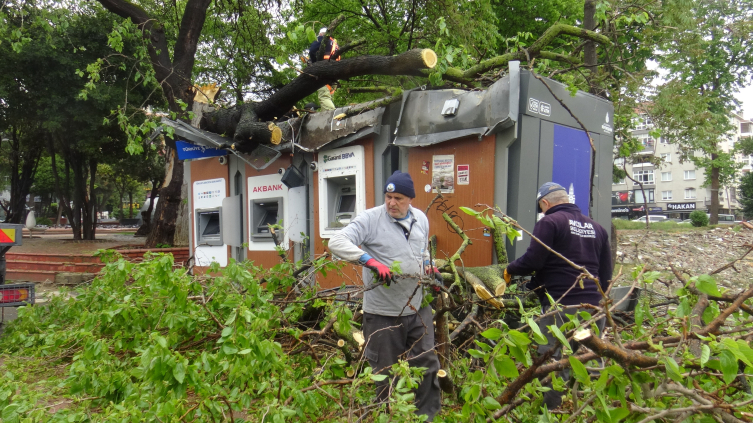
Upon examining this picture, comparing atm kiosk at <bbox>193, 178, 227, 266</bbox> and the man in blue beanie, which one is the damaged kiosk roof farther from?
the man in blue beanie

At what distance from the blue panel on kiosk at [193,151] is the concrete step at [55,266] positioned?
3.85 metres

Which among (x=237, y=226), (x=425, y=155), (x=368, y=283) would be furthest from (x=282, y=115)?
(x=368, y=283)

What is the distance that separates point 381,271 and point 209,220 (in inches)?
243

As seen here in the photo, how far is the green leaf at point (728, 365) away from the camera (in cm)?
165

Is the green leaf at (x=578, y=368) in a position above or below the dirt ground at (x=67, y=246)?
above

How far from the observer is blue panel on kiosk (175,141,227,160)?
8109 millimetres

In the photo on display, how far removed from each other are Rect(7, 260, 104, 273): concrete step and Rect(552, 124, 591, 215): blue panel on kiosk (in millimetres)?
9098

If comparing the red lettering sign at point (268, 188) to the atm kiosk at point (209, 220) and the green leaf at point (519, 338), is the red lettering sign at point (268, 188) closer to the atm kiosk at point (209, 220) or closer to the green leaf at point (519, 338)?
the atm kiosk at point (209, 220)

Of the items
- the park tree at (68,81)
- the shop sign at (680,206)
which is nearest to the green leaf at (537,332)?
the park tree at (68,81)

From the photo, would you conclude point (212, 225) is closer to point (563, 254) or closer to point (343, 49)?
point (343, 49)

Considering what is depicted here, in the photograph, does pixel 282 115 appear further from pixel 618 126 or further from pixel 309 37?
pixel 618 126

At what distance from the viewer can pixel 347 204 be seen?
22.0 feet

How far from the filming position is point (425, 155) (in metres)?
5.68

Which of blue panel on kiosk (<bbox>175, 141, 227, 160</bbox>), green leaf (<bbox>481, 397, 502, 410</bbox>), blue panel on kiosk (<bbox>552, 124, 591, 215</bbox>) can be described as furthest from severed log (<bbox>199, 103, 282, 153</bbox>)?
green leaf (<bbox>481, 397, 502, 410</bbox>)
